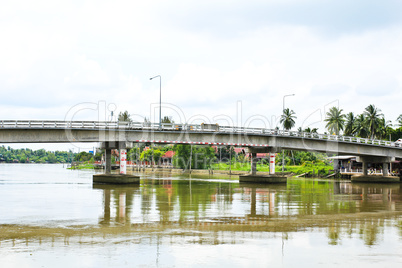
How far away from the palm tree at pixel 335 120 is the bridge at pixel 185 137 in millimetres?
57662

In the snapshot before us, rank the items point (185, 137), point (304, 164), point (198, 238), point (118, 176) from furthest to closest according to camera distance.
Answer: point (304, 164), point (185, 137), point (118, 176), point (198, 238)

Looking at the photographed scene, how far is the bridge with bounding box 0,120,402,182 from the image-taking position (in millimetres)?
54969

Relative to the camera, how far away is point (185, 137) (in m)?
63.6

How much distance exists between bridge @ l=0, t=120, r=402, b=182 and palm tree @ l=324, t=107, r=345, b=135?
57662 millimetres

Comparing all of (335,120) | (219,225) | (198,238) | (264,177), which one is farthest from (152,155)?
(198,238)

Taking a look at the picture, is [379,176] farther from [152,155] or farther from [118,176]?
[152,155]

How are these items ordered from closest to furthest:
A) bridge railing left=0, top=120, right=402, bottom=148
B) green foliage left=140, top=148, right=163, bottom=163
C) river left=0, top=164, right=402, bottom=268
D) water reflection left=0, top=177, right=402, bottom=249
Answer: river left=0, top=164, right=402, bottom=268 → water reflection left=0, top=177, right=402, bottom=249 → bridge railing left=0, top=120, right=402, bottom=148 → green foliage left=140, top=148, right=163, bottom=163

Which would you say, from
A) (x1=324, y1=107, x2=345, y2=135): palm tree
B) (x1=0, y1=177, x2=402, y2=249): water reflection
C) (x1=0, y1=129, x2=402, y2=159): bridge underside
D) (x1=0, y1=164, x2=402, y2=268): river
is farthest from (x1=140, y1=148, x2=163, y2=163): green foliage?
(x1=0, y1=164, x2=402, y2=268): river

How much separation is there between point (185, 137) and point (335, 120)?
283ft

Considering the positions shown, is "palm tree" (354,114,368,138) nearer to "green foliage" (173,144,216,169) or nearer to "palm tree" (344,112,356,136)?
"palm tree" (344,112,356,136)

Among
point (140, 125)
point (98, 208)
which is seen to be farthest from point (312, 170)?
point (98, 208)

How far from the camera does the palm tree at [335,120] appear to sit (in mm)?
138500

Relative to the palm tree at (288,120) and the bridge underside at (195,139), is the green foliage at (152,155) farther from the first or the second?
the bridge underside at (195,139)

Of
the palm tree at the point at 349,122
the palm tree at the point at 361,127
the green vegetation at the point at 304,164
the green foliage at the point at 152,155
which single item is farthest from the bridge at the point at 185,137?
the green foliage at the point at 152,155
